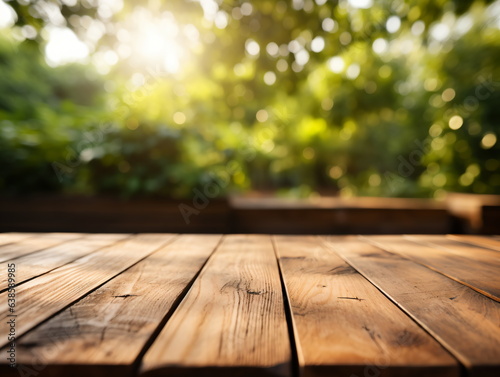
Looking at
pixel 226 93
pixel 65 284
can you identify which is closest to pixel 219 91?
pixel 226 93

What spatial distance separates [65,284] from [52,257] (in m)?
0.34

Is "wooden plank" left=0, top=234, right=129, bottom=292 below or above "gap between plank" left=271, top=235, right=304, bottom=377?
above

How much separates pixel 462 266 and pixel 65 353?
105cm

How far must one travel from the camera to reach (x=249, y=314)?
1.94 feet

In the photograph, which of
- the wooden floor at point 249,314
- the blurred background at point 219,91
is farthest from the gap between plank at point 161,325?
the blurred background at point 219,91

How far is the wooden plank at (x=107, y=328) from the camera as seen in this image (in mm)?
432

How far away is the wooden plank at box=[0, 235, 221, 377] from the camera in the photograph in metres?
0.43

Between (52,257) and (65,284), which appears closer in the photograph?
(65,284)

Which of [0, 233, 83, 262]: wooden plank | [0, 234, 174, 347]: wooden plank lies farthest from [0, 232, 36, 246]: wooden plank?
[0, 234, 174, 347]: wooden plank

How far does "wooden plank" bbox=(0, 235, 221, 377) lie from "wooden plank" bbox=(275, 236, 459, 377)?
0.84 ft
